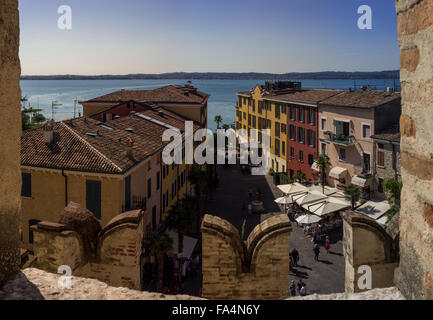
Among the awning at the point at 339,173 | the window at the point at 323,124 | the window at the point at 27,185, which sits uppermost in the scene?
the window at the point at 323,124

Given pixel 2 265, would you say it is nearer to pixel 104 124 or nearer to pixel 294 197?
pixel 104 124

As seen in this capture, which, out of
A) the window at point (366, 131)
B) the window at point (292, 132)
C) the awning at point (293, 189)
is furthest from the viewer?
the window at point (292, 132)

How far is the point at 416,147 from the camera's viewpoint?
3.06m

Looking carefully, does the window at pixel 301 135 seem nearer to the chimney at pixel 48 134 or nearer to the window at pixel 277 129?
the window at pixel 277 129

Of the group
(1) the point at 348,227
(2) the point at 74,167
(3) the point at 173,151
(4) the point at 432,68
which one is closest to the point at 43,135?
(2) the point at 74,167

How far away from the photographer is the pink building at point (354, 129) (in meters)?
37.8

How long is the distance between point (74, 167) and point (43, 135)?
17.0ft

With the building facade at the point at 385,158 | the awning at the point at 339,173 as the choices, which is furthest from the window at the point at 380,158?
the awning at the point at 339,173

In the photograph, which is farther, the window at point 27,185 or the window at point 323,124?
the window at point 323,124

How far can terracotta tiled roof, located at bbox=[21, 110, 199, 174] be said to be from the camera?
69.7 feet

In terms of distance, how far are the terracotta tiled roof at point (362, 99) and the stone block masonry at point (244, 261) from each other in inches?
1382

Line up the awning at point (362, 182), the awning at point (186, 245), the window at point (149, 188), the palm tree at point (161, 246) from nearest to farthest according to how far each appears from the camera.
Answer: the palm tree at point (161, 246), the awning at point (186, 245), the window at point (149, 188), the awning at point (362, 182)

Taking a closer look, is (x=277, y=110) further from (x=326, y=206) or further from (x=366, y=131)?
(x=326, y=206)

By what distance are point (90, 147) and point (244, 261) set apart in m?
18.8
